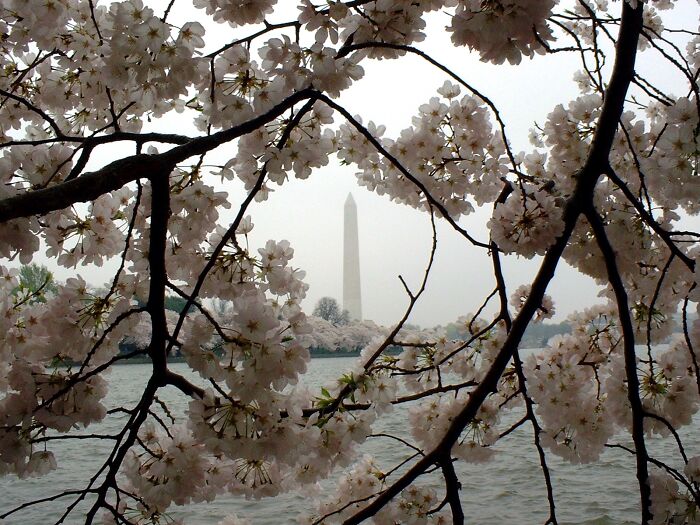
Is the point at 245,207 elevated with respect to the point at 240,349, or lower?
elevated

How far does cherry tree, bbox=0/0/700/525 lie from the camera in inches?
55.4

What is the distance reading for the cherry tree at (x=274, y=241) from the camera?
1.41m

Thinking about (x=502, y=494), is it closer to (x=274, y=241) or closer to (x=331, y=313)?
(x=274, y=241)

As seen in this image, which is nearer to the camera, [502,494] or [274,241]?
[274,241]

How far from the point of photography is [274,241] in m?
2.10

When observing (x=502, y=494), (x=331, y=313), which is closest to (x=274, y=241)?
(x=502, y=494)

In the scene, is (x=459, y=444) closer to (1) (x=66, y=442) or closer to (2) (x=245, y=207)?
(2) (x=245, y=207)

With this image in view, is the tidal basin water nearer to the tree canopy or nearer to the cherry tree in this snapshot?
the cherry tree

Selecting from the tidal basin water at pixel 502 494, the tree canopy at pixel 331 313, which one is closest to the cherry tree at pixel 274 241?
the tidal basin water at pixel 502 494

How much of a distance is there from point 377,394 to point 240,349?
0.80 metres

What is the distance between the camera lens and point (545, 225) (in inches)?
72.1

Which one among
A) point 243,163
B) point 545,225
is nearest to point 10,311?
point 243,163

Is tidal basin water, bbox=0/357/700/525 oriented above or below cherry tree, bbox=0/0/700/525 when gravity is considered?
below

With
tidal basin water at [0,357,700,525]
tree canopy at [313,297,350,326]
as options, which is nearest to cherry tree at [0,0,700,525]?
tidal basin water at [0,357,700,525]
